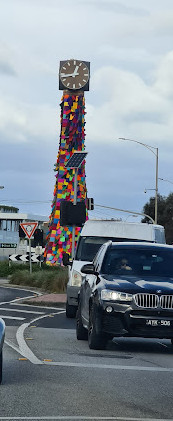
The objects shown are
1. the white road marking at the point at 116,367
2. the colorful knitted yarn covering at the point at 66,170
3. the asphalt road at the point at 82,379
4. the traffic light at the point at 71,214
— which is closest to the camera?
the asphalt road at the point at 82,379

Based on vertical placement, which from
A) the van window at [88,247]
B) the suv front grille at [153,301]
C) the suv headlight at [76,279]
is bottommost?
the suv front grille at [153,301]

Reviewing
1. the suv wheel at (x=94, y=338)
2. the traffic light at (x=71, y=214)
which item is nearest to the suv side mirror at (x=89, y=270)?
the suv wheel at (x=94, y=338)

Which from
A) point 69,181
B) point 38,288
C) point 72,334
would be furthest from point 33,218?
point 72,334

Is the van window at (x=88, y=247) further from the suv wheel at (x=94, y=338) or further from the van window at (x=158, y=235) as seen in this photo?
the suv wheel at (x=94, y=338)

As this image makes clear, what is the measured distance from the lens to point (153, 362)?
46.3 feet

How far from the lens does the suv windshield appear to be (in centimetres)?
1627

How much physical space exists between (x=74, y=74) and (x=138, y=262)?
43748 mm

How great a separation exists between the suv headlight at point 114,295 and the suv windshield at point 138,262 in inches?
33.0

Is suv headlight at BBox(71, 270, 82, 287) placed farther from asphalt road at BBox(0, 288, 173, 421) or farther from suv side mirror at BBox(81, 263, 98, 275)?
suv side mirror at BBox(81, 263, 98, 275)

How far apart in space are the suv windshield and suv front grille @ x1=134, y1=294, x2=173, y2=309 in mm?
929

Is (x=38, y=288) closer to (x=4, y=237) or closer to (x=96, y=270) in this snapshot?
(x=96, y=270)

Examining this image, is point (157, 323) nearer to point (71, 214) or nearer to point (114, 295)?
point (114, 295)

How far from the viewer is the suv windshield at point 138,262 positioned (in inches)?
640

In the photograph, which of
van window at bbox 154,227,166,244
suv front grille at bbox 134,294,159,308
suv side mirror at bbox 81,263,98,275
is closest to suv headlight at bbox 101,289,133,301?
suv front grille at bbox 134,294,159,308
